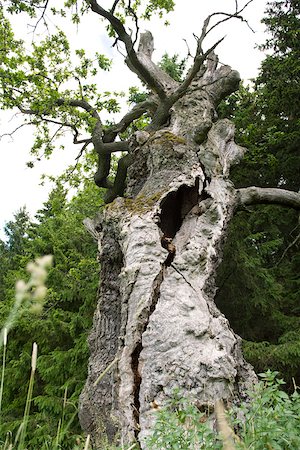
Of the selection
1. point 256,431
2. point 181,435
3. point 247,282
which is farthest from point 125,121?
point 256,431

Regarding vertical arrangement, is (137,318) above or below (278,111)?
below

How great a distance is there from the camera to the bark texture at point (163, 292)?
3.04m

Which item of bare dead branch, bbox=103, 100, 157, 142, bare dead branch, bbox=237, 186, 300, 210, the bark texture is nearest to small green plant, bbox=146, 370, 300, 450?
the bark texture

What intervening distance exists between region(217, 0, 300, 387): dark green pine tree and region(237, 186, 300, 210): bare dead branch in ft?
2.29

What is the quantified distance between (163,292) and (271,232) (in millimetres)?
6592

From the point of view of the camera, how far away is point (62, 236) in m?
11.8

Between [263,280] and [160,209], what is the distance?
451 cm

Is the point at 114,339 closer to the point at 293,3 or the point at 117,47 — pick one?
the point at 117,47

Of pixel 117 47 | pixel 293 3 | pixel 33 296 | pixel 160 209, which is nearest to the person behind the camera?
pixel 33 296

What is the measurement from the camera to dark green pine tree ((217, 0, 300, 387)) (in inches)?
305

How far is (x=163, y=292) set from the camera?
3.69 meters

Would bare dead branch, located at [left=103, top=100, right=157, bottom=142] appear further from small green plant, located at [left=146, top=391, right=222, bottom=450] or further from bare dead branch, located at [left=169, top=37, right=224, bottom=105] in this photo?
small green plant, located at [left=146, top=391, right=222, bottom=450]

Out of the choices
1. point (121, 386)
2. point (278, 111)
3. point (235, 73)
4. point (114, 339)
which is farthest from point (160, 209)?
point (278, 111)

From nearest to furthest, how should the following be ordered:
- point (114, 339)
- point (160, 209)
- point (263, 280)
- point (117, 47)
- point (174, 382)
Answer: point (174, 382) < point (114, 339) < point (160, 209) < point (117, 47) < point (263, 280)
